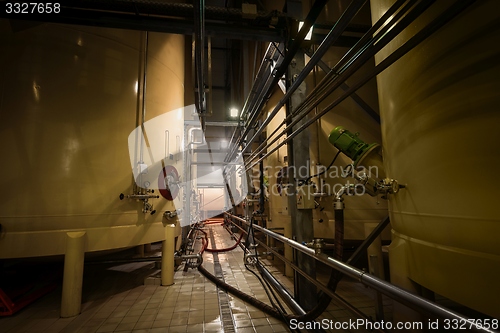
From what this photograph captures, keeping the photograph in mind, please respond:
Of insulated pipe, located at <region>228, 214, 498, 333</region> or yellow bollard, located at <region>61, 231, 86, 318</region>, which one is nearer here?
insulated pipe, located at <region>228, 214, 498, 333</region>

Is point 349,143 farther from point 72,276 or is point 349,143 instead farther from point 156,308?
point 72,276

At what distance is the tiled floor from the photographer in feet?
6.91

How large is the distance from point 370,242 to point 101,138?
2999 millimetres

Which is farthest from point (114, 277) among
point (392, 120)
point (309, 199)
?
point (392, 120)

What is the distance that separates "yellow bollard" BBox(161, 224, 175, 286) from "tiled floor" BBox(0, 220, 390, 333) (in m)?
0.10

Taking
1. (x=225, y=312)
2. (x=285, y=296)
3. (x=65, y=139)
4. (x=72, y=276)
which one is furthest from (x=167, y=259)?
(x=65, y=139)

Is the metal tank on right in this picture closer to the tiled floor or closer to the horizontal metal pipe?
the horizontal metal pipe

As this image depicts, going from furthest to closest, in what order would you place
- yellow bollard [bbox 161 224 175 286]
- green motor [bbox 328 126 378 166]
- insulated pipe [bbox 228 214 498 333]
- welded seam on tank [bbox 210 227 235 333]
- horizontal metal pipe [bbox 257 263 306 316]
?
yellow bollard [bbox 161 224 175 286], horizontal metal pipe [bbox 257 263 306 316], welded seam on tank [bbox 210 227 235 333], green motor [bbox 328 126 378 166], insulated pipe [bbox 228 214 498 333]

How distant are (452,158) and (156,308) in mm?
2836

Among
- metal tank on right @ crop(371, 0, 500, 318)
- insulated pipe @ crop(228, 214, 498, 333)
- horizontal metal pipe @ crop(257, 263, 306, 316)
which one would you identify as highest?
metal tank on right @ crop(371, 0, 500, 318)

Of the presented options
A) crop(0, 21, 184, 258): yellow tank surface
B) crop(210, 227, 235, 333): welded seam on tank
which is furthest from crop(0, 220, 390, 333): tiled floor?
crop(0, 21, 184, 258): yellow tank surface

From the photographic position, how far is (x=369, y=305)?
97.1 inches

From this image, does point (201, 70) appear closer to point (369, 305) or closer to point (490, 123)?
point (490, 123)

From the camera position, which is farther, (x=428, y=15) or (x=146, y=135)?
(x=146, y=135)
